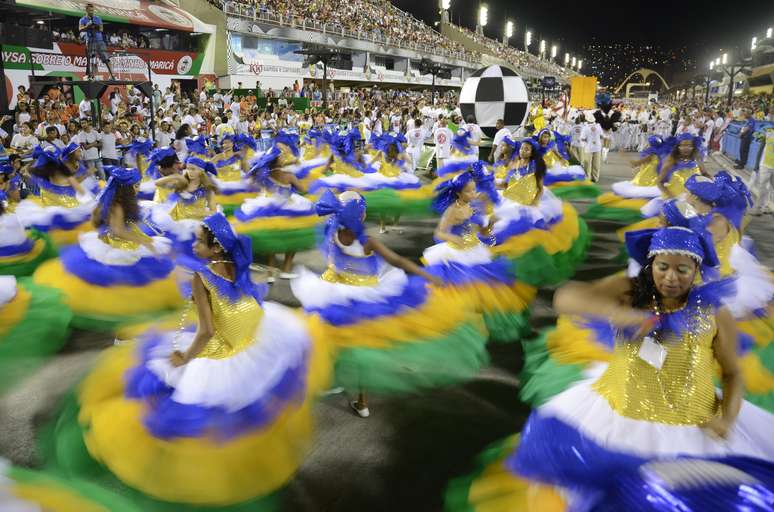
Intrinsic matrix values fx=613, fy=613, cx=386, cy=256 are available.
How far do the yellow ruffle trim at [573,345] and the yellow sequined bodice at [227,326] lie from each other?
1828 millimetres

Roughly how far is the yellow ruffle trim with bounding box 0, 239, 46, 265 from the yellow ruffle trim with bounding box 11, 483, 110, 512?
182 inches

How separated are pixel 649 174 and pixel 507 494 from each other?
288 inches

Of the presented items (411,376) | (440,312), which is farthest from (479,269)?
(411,376)

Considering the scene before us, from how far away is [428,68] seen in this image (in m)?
22.7

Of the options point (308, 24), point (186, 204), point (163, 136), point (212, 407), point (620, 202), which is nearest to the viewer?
point (212, 407)

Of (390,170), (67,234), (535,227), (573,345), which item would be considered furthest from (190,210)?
(573,345)

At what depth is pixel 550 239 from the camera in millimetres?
7242

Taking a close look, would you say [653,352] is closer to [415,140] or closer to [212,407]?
[212,407]

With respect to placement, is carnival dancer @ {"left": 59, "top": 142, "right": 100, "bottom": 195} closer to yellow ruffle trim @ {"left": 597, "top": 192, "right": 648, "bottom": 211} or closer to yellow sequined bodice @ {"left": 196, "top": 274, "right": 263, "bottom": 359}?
yellow sequined bodice @ {"left": 196, "top": 274, "right": 263, "bottom": 359}

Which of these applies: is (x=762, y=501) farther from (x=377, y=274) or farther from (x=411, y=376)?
(x=377, y=274)

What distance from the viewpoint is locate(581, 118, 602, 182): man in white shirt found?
15.2 meters

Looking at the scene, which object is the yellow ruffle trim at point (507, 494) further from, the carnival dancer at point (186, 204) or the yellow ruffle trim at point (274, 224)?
the yellow ruffle trim at point (274, 224)

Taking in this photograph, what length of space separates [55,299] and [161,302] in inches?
31.3

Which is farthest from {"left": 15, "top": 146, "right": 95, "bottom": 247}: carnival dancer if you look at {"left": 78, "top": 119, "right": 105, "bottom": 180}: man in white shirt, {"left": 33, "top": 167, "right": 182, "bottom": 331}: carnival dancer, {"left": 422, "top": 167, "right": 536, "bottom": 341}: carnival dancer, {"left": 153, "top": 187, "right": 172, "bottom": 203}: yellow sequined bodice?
{"left": 78, "top": 119, "right": 105, "bottom": 180}: man in white shirt
